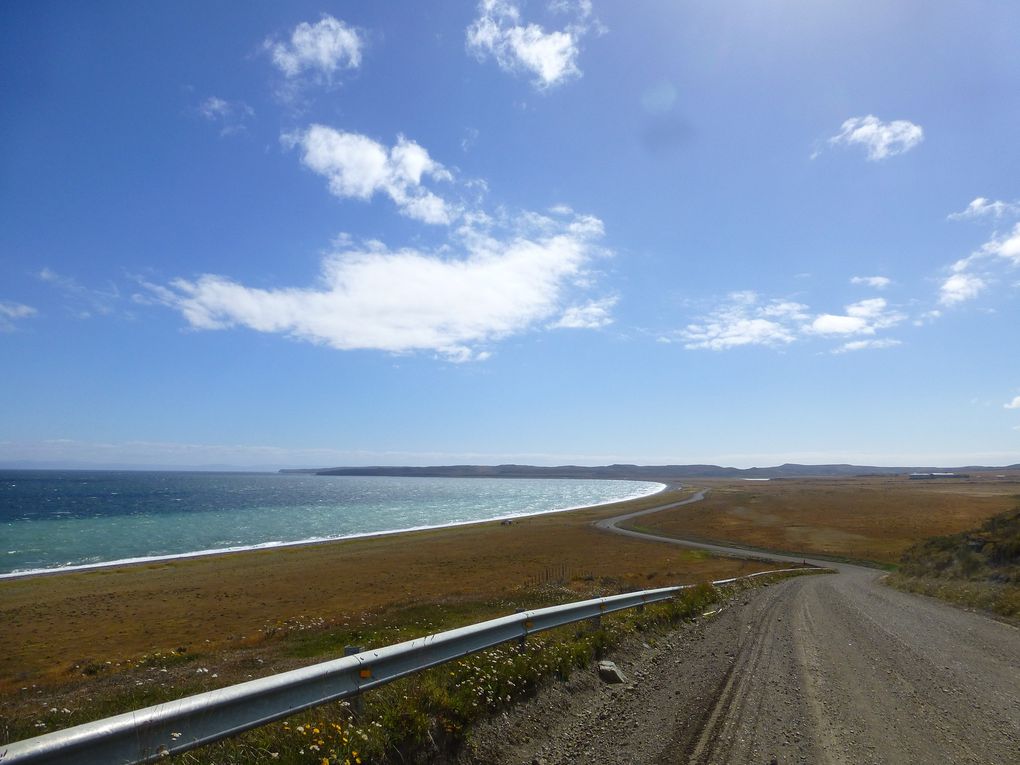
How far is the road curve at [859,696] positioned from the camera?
5.95 m

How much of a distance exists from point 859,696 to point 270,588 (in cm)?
3143

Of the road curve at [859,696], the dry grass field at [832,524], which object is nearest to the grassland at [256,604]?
the road curve at [859,696]

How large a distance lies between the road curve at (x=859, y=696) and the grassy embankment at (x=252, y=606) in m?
3.86

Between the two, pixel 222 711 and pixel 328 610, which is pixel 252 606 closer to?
pixel 328 610

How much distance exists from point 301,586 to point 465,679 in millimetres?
28976

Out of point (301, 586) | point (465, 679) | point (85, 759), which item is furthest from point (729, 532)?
point (85, 759)

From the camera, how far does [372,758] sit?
193 inches

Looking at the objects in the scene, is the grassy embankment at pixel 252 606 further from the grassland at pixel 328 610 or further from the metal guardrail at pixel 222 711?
the metal guardrail at pixel 222 711

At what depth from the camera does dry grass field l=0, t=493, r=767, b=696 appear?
2031 centimetres

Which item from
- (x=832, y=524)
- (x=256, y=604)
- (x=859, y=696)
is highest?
(x=859, y=696)

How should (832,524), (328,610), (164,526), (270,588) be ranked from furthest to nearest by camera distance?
(164,526)
(832,524)
(270,588)
(328,610)

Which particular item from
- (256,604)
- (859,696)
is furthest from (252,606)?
(859,696)

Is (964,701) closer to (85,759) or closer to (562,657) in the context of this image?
(562,657)

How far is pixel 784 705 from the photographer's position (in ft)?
23.9
